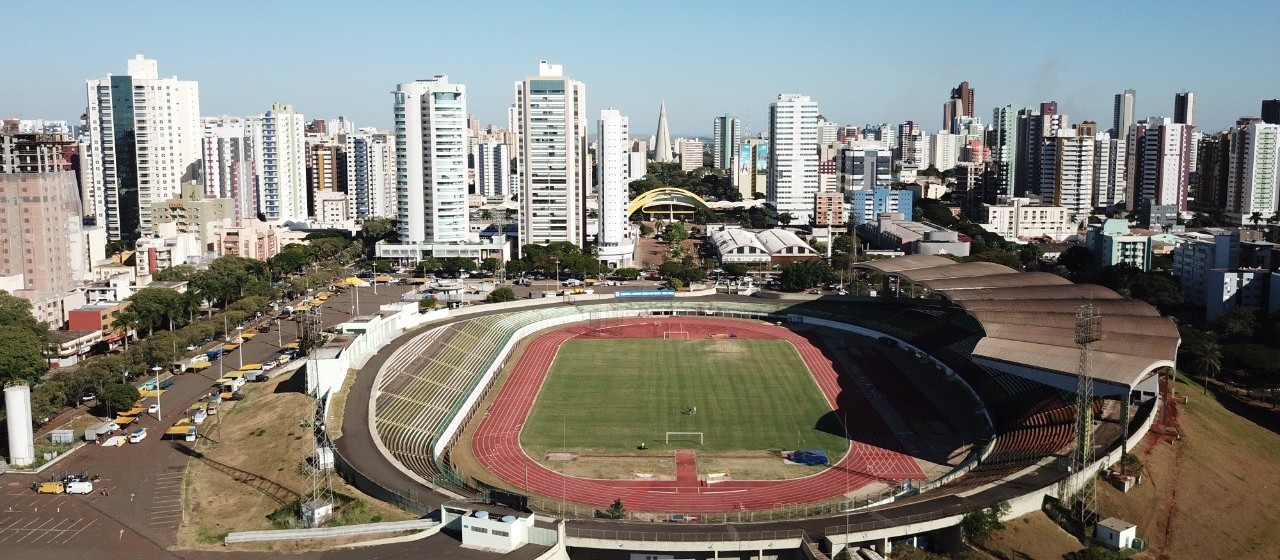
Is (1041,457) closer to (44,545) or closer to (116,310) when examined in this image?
(44,545)

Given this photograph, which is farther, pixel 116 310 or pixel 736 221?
pixel 736 221

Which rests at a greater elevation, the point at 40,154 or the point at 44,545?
the point at 40,154

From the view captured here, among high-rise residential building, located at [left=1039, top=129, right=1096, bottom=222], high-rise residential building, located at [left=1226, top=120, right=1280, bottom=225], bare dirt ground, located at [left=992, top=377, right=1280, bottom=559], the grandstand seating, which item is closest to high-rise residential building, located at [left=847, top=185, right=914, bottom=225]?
high-rise residential building, located at [left=1039, top=129, right=1096, bottom=222]

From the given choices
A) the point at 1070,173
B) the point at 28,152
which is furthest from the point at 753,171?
the point at 28,152

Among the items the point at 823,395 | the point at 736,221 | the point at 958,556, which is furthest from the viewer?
the point at 736,221

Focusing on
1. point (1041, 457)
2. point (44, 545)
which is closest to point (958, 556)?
point (1041, 457)

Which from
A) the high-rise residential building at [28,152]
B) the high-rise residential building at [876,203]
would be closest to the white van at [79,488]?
the high-rise residential building at [28,152]

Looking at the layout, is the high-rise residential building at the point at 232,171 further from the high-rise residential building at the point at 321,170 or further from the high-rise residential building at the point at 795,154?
the high-rise residential building at the point at 795,154
